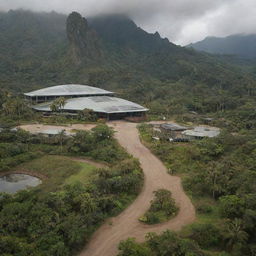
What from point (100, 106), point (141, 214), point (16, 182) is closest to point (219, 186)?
point (141, 214)

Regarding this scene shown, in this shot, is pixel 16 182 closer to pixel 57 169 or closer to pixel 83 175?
pixel 57 169

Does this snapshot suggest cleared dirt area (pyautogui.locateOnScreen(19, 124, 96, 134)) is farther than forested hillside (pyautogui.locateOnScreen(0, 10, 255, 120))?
No

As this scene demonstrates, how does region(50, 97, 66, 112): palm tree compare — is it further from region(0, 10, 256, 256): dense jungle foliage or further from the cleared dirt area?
the cleared dirt area

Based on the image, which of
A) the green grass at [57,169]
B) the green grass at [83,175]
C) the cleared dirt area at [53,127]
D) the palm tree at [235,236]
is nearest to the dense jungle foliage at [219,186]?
the palm tree at [235,236]

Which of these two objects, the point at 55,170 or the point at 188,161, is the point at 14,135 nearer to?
the point at 55,170

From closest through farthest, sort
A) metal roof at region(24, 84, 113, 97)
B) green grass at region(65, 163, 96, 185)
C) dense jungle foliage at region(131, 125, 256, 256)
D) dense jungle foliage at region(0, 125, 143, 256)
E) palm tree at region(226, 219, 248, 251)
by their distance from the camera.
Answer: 1. dense jungle foliage at region(0, 125, 143, 256)
2. palm tree at region(226, 219, 248, 251)
3. dense jungle foliage at region(131, 125, 256, 256)
4. green grass at region(65, 163, 96, 185)
5. metal roof at region(24, 84, 113, 97)

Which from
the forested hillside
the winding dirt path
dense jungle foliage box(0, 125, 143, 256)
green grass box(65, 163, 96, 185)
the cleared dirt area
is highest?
the forested hillside

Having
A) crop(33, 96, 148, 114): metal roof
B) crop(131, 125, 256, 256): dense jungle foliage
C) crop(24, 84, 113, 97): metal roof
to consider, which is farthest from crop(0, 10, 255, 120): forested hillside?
crop(131, 125, 256, 256): dense jungle foliage
